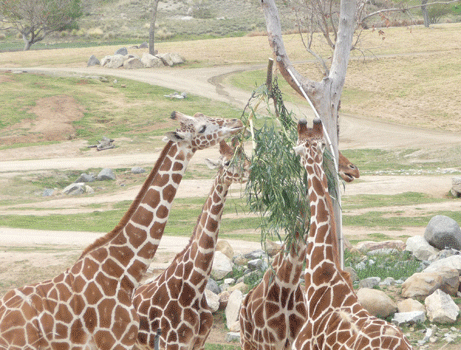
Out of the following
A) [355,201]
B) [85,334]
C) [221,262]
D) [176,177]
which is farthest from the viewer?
[355,201]

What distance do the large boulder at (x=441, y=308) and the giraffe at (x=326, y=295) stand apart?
15.2 ft

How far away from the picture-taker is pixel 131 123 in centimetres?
3509

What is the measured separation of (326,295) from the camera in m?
5.69

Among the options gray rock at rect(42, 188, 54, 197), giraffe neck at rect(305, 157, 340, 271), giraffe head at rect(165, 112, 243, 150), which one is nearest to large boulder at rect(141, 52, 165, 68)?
gray rock at rect(42, 188, 54, 197)

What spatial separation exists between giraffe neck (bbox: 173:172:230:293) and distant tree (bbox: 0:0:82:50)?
5877 cm

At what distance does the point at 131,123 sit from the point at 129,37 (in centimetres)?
3617

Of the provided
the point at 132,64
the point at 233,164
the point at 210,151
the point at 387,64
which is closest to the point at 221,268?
the point at 233,164

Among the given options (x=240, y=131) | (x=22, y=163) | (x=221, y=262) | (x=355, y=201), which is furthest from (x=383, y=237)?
(x=22, y=163)

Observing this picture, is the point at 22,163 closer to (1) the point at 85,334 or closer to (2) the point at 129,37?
(1) the point at 85,334

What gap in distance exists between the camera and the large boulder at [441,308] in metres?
9.57

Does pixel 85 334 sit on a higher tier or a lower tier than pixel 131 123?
higher

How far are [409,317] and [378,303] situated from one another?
1.83 feet

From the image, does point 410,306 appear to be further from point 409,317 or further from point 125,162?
point 125,162

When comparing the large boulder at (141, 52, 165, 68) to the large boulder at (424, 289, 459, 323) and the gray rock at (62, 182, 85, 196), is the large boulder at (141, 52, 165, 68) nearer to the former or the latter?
the gray rock at (62, 182, 85, 196)
